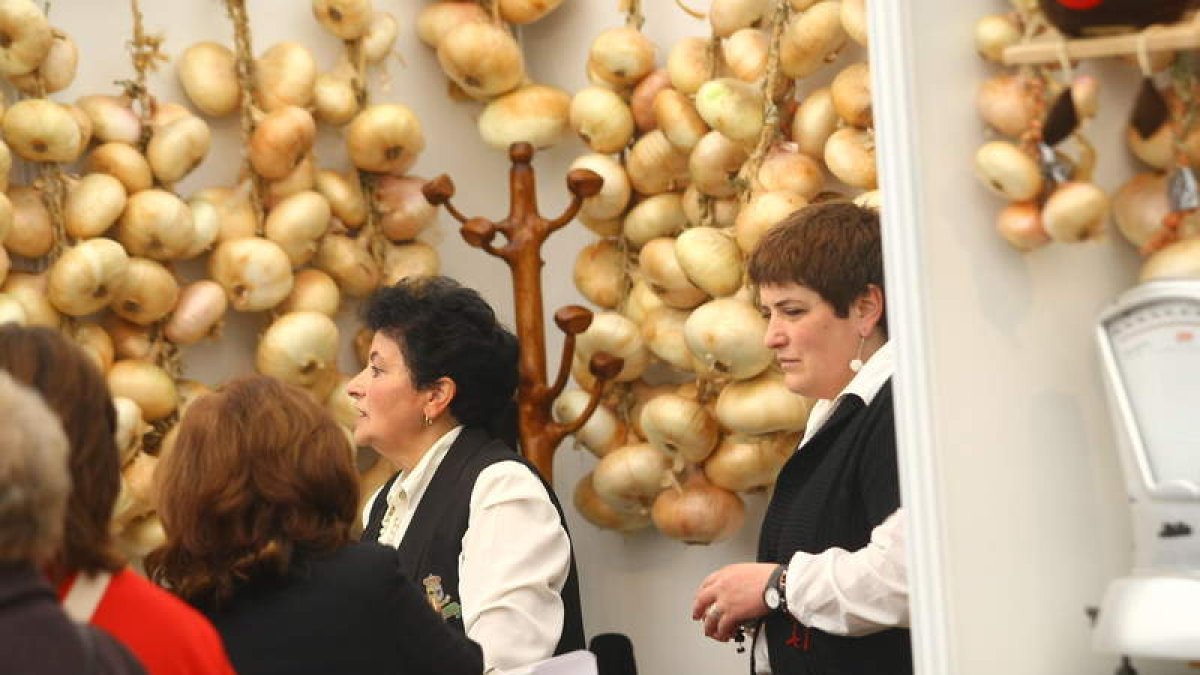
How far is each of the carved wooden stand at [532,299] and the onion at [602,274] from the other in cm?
9

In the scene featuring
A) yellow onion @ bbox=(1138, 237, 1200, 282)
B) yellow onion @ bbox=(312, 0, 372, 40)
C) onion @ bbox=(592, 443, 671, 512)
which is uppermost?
yellow onion @ bbox=(312, 0, 372, 40)

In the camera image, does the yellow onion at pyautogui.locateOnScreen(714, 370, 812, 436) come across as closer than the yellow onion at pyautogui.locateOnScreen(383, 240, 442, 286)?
Yes

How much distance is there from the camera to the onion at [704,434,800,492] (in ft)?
9.94

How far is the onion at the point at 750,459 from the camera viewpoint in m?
3.03

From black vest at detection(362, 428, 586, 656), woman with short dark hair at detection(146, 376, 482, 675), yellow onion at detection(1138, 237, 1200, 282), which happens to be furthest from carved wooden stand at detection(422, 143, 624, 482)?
yellow onion at detection(1138, 237, 1200, 282)

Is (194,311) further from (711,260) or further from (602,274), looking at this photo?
(711,260)

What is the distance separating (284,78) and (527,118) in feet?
1.35

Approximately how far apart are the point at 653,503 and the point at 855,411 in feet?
3.14

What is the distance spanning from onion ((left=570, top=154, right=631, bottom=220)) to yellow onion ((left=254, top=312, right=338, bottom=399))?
47cm

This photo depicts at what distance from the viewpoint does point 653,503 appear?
3.19m

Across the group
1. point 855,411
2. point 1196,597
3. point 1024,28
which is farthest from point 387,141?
point 1196,597

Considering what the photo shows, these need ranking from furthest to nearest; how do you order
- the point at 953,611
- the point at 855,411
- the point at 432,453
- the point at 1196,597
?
the point at 432,453, the point at 855,411, the point at 953,611, the point at 1196,597

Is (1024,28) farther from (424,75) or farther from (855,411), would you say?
(424,75)

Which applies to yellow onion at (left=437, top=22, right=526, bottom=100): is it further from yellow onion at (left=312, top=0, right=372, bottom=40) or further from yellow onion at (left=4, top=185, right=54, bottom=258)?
yellow onion at (left=4, top=185, right=54, bottom=258)
